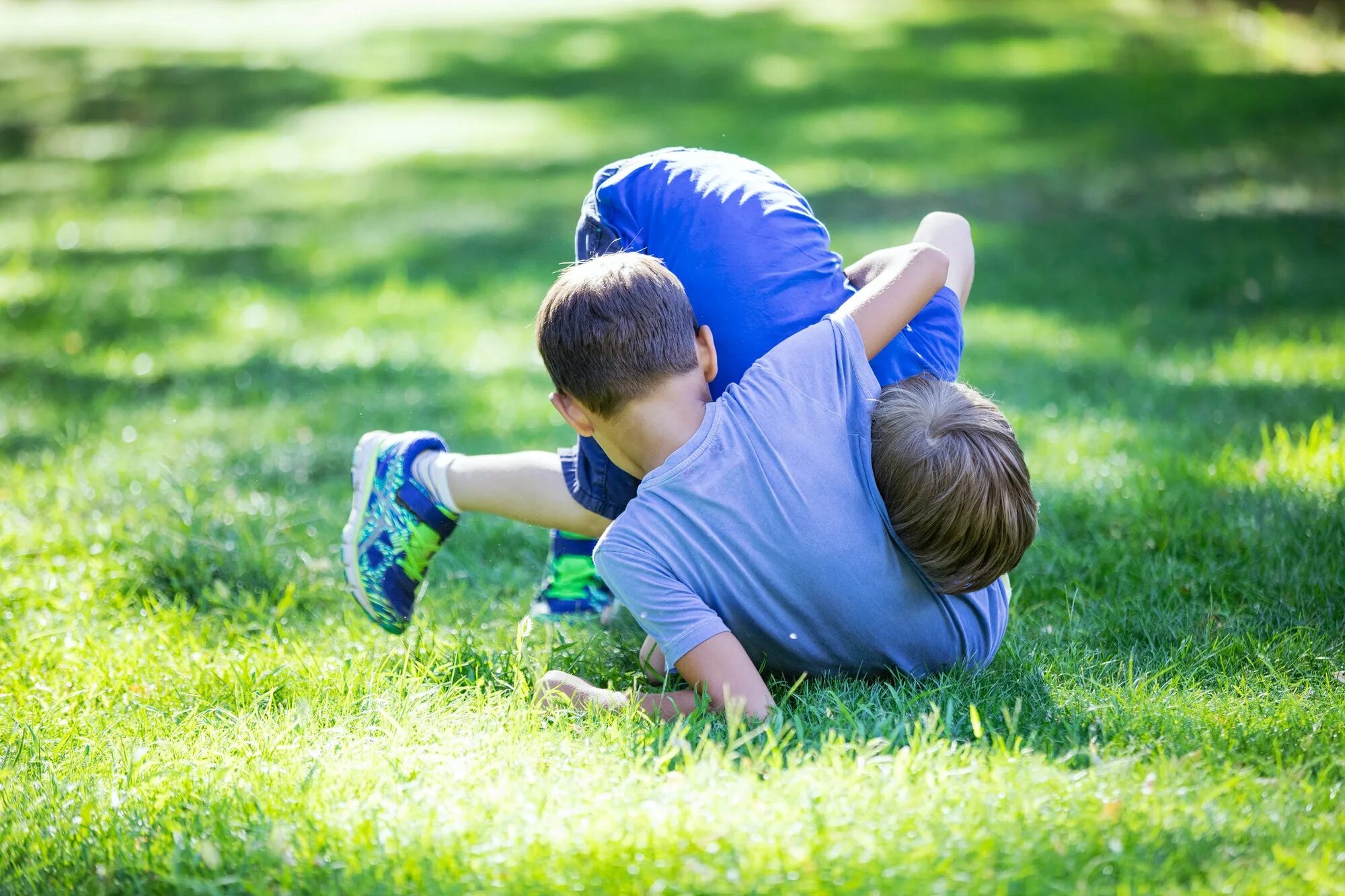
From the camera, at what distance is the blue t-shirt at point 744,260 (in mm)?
Result: 2742

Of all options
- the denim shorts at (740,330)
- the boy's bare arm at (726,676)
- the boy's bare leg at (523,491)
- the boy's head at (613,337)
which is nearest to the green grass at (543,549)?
the boy's bare arm at (726,676)

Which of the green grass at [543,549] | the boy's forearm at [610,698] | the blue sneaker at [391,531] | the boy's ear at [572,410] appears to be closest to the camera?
the green grass at [543,549]

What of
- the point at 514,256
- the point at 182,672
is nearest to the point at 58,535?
the point at 182,672

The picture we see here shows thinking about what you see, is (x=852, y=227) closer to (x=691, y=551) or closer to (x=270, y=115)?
(x=691, y=551)

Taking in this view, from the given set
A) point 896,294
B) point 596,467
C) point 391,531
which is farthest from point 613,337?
point 391,531

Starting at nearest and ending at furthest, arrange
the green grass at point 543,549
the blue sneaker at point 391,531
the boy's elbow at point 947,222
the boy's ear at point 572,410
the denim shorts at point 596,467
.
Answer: the green grass at point 543,549, the boy's ear at point 572,410, the denim shorts at point 596,467, the blue sneaker at point 391,531, the boy's elbow at point 947,222

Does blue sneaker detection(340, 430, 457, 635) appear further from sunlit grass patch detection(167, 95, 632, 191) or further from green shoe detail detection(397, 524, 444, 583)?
sunlit grass patch detection(167, 95, 632, 191)

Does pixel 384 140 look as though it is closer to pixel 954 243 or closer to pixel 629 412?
pixel 954 243

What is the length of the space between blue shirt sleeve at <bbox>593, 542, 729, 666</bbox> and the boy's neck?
25 cm

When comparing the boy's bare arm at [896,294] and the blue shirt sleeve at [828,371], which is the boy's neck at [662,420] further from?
the boy's bare arm at [896,294]

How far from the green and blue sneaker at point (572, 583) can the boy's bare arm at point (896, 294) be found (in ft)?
3.13

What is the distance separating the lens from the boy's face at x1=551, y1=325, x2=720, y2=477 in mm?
2539

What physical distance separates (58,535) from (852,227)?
16.3 ft

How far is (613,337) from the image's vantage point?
98.3 inches
